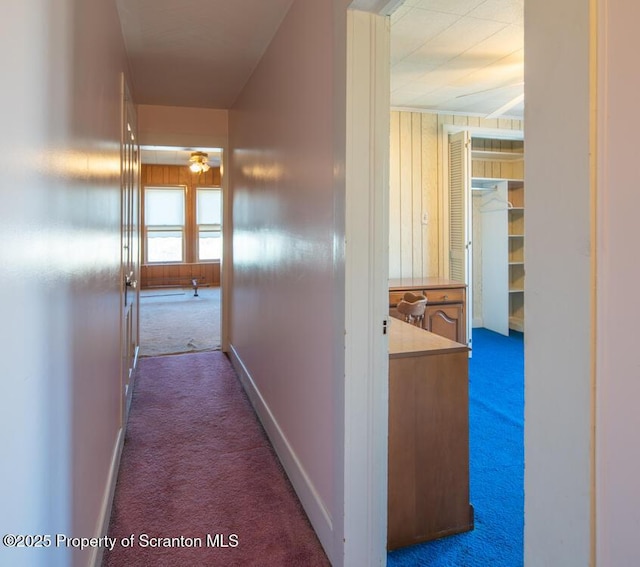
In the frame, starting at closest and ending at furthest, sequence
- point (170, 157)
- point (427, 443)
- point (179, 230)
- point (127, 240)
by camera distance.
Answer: point (427, 443) < point (127, 240) < point (170, 157) < point (179, 230)

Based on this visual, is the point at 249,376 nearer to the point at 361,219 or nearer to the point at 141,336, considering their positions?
the point at 361,219

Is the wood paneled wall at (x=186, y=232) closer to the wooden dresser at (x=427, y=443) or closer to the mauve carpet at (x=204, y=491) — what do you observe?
the mauve carpet at (x=204, y=491)

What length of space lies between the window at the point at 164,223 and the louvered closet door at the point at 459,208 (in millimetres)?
6917

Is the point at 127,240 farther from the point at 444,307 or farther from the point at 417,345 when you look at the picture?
the point at 444,307

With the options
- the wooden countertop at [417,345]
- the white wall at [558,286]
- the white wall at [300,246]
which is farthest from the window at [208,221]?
the white wall at [558,286]

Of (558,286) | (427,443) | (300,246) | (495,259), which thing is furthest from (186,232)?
(558,286)

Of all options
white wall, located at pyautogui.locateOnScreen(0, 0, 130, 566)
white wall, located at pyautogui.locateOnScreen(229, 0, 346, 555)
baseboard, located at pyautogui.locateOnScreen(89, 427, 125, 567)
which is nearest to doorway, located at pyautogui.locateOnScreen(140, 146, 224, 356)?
white wall, located at pyautogui.locateOnScreen(229, 0, 346, 555)

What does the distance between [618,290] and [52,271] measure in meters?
1.08

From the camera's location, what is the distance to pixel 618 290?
58cm

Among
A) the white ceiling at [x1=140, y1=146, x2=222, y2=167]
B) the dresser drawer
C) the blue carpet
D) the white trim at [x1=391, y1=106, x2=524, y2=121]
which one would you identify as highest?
the white ceiling at [x1=140, y1=146, x2=222, y2=167]

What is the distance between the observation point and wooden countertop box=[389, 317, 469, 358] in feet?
6.10

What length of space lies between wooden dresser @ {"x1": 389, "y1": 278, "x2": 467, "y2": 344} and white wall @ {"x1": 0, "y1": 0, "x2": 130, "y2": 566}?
9.37 ft

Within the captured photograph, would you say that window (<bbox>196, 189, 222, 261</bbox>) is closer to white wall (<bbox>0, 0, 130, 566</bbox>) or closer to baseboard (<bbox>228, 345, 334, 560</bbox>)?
baseboard (<bbox>228, 345, 334, 560</bbox>)

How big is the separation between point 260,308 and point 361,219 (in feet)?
5.71
